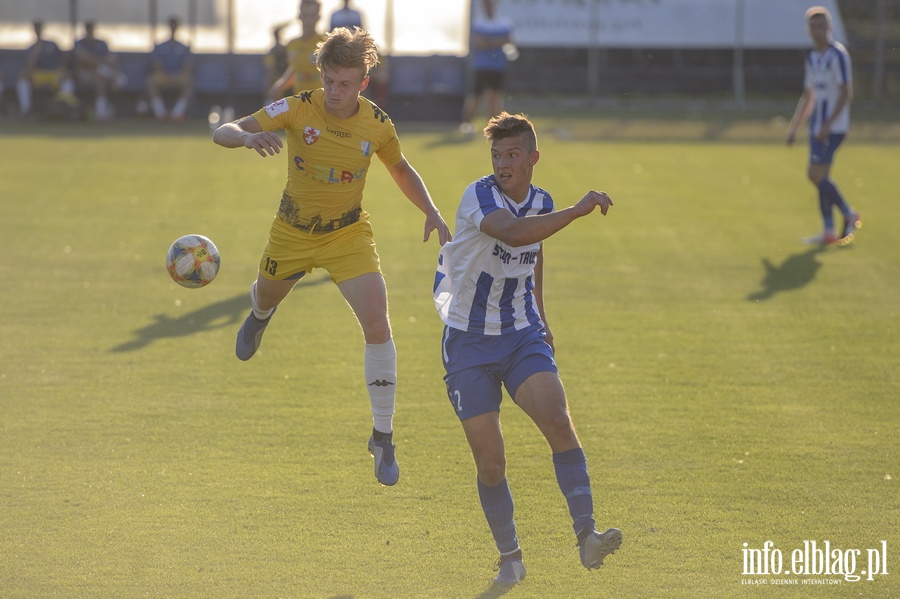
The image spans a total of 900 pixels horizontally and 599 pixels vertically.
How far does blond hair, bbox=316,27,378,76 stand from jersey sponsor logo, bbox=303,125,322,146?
0.39 meters

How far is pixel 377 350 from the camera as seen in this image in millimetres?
6430

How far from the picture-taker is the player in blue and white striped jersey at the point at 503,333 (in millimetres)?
5027

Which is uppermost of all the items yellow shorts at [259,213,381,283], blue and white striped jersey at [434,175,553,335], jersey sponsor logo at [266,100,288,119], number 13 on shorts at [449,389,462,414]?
jersey sponsor logo at [266,100,288,119]

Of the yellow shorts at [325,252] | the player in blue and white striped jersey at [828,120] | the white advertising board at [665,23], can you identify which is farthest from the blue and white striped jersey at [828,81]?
the white advertising board at [665,23]

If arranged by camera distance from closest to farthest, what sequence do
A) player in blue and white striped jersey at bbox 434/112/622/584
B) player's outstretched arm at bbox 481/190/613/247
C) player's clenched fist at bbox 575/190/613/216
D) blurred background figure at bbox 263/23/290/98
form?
player's clenched fist at bbox 575/190/613/216 → player's outstretched arm at bbox 481/190/613/247 → player in blue and white striped jersey at bbox 434/112/622/584 → blurred background figure at bbox 263/23/290/98

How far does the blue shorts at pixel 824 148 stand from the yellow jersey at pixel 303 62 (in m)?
5.63

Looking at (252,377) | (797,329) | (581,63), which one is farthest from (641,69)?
(252,377)

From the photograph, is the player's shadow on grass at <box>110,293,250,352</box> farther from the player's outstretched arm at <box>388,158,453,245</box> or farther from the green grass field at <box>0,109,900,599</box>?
the player's outstretched arm at <box>388,158,453,245</box>

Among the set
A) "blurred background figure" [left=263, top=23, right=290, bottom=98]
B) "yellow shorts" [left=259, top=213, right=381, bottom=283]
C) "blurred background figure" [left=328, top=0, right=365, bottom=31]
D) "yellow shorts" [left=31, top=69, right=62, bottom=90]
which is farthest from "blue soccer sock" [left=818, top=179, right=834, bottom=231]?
"yellow shorts" [left=31, top=69, right=62, bottom=90]

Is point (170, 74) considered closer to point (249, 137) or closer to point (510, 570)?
point (249, 137)

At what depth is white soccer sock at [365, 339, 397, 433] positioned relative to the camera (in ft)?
20.8

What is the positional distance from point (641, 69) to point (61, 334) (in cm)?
2285

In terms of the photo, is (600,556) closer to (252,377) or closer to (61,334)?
(252,377)

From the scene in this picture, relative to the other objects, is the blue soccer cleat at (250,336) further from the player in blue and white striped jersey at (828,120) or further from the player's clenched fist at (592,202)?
the player in blue and white striped jersey at (828,120)
